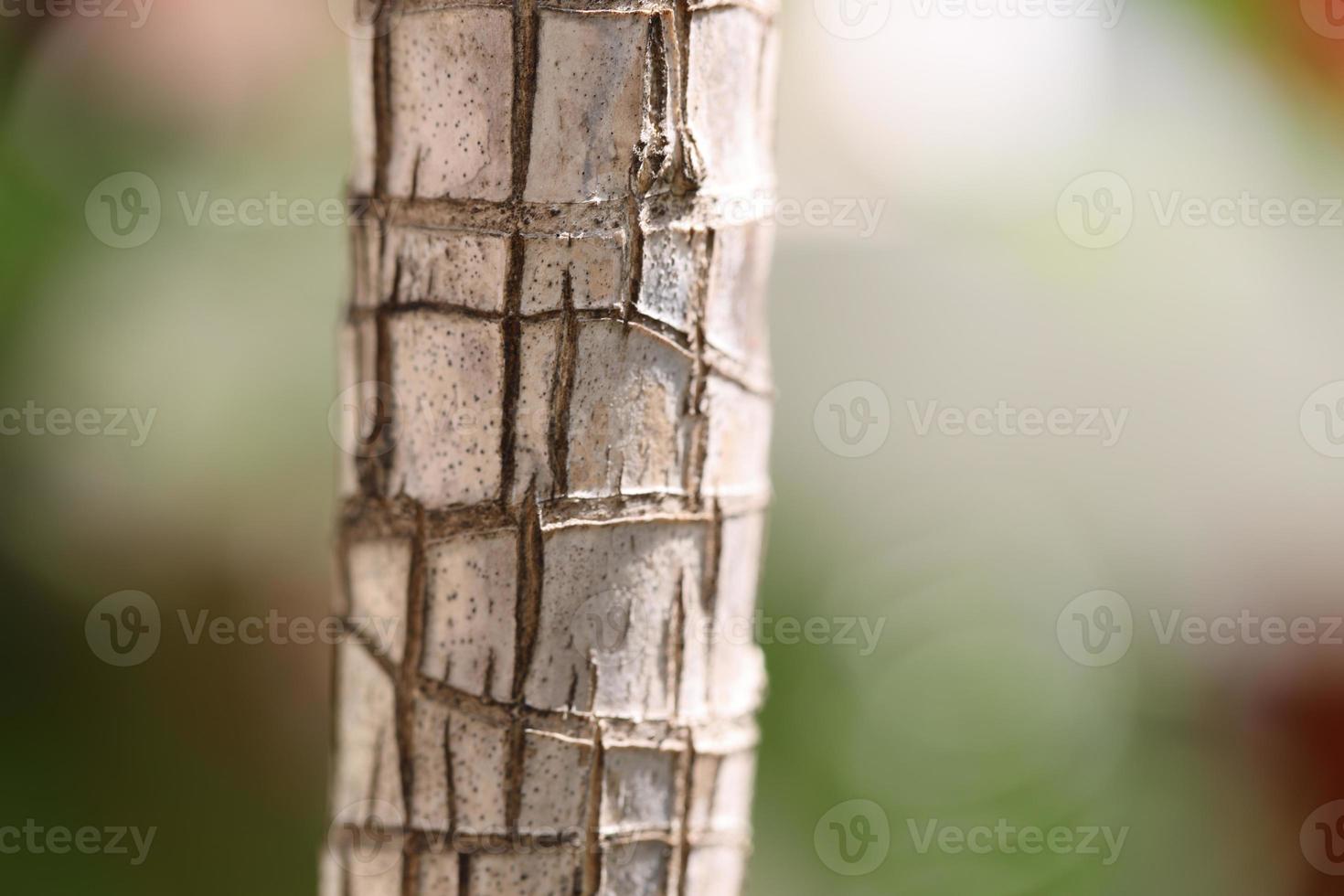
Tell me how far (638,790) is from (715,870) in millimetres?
106

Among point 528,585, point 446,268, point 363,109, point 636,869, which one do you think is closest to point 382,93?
point 363,109

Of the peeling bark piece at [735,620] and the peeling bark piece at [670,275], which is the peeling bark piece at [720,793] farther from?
the peeling bark piece at [670,275]

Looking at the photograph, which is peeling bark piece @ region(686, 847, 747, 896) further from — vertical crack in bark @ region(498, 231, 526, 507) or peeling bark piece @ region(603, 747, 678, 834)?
vertical crack in bark @ region(498, 231, 526, 507)

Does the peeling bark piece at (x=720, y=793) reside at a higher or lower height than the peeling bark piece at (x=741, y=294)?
lower

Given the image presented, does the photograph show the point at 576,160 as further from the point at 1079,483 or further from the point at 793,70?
the point at 1079,483

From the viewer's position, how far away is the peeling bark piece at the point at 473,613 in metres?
0.72

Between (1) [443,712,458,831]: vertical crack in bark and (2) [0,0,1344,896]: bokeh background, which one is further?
(2) [0,0,1344,896]: bokeh background

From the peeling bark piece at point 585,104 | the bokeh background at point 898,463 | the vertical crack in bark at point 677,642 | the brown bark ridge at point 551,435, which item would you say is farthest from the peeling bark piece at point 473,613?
the bokeh background at point 898,463

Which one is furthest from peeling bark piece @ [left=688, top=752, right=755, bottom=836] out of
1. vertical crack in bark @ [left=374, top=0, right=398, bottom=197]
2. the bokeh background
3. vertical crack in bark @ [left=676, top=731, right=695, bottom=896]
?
the bokeh background

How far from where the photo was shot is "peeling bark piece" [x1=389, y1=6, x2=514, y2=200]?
696mm

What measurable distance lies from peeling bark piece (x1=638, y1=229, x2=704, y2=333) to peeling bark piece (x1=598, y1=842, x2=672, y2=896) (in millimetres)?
346

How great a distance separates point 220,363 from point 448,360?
1.82 m

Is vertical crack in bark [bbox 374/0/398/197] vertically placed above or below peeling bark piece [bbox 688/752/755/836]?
above

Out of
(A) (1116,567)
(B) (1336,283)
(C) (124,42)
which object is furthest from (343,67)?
(B) (1336,283)
